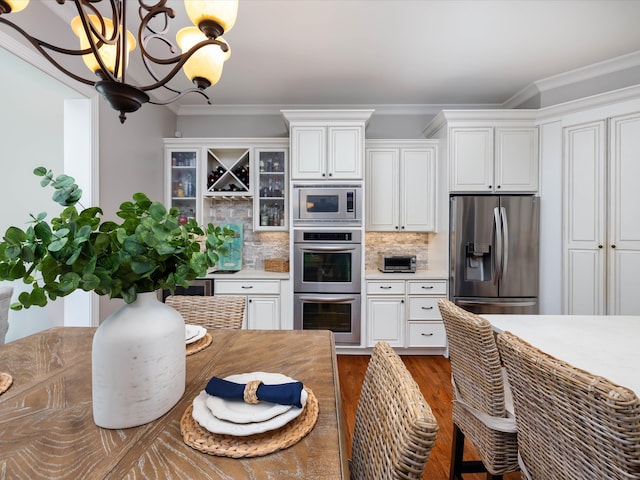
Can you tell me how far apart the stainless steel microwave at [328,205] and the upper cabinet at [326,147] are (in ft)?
0.41

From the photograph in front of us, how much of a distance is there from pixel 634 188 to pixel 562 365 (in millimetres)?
2885

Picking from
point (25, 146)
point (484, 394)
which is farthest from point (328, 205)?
point (25, 146)

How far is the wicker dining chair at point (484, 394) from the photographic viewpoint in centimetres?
115

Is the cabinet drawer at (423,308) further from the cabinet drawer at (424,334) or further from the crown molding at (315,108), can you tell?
the crown molding at (315,108)

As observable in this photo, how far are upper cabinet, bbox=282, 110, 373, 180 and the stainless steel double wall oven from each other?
0.24 metres

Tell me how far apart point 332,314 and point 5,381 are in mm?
2583

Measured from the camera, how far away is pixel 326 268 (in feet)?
10.8

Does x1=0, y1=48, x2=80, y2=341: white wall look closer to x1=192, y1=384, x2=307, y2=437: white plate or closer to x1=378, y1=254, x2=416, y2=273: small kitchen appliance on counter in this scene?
x1=192, y1=384, x2=307, y2=437: white plate

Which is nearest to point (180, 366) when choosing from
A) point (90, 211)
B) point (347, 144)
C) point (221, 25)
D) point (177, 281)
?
point (177, 281)

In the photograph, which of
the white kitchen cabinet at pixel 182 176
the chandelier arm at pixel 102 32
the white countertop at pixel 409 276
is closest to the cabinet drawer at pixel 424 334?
the white countertop at pixel 409 276

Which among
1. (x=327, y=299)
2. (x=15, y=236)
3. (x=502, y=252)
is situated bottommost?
(x=327, y=299)

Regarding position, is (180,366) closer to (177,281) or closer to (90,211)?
(177,281)

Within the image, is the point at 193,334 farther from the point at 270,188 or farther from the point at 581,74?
the point at 581,74

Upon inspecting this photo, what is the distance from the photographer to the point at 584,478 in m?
0.72
